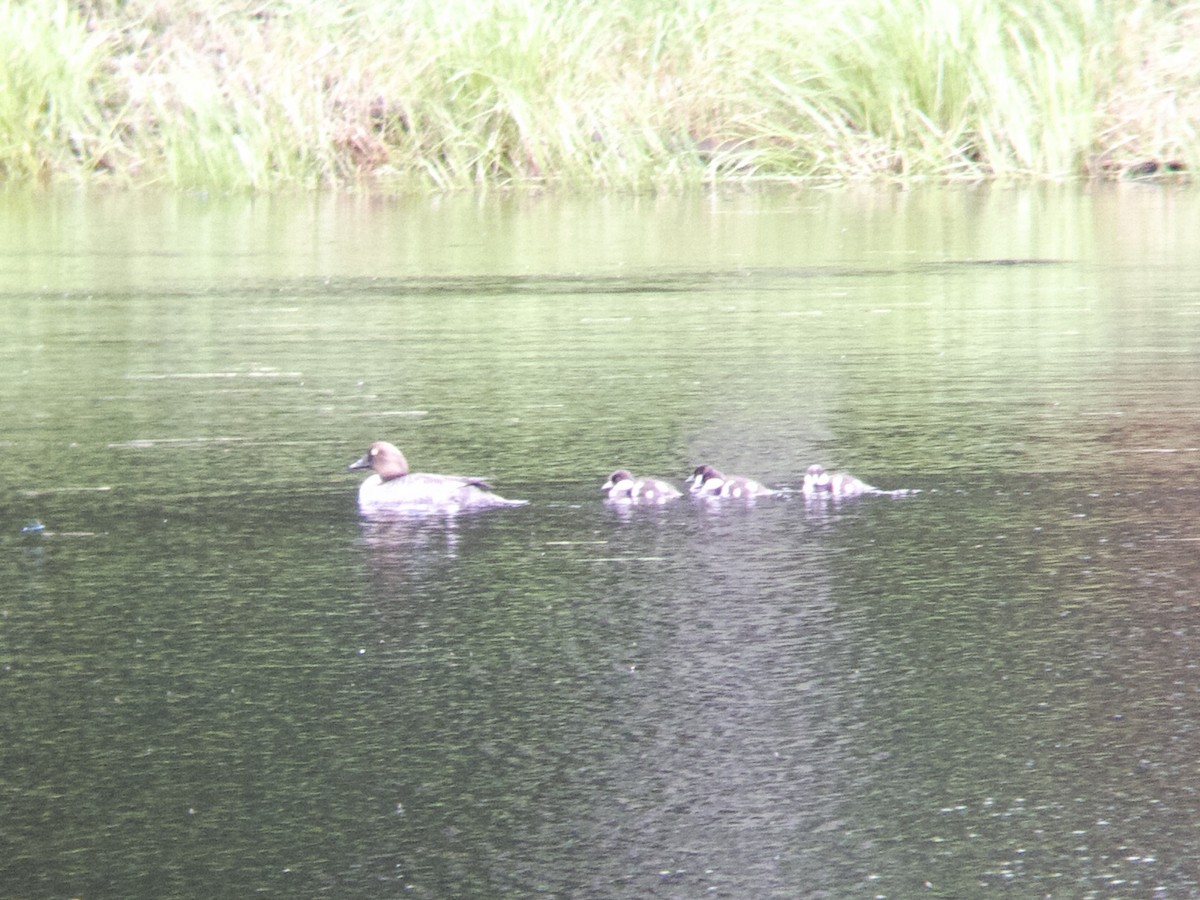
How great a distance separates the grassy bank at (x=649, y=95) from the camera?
19297 millimetres

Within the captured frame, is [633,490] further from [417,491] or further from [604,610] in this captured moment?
[604,610]

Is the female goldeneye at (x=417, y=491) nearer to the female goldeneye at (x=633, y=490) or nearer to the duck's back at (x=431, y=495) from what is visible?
the duck's back at (x=431, y=495)

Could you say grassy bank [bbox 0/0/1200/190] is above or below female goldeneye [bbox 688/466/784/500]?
above

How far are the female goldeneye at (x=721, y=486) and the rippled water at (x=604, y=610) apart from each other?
112 millimetres

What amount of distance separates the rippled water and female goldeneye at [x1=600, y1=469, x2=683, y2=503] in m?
0.07

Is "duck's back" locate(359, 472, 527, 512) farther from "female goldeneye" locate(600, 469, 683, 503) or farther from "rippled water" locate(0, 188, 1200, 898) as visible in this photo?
"female goldeneye" locate(600, 469, 683, 503)

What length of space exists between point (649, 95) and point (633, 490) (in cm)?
1439

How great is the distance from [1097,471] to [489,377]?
2.77 meters

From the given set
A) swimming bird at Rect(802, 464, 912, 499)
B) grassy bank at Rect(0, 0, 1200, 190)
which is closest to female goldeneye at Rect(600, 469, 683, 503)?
swimming bird at Rect(802, 464, 912, 499)

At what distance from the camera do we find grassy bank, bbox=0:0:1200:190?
63.3 ft

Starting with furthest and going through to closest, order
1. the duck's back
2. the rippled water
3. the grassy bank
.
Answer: the grassy bank < the duck's back < the rippled water

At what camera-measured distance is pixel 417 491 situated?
18.8 ft

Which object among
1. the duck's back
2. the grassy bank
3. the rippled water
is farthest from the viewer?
the grassy bank

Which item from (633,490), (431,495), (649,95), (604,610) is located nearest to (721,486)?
(633,490)
